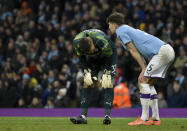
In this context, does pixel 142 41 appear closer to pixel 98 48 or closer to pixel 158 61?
pixel 158 61

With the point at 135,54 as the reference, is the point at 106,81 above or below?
below

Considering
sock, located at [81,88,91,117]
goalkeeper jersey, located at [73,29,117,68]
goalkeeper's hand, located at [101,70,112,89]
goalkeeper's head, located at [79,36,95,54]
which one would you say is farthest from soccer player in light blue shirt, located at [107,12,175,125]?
sock, located at [81,88,91,117]

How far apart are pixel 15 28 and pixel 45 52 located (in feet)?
10.9

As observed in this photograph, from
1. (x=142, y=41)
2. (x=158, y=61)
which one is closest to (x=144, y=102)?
(x=158, y=61)

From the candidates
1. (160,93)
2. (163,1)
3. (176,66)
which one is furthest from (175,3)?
(160,93)

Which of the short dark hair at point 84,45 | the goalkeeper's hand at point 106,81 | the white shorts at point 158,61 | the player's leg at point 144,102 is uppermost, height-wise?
the short dark hair at point 84,45

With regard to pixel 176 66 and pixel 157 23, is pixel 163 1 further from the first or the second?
pixel 176 66

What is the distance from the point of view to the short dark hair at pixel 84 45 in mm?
9438

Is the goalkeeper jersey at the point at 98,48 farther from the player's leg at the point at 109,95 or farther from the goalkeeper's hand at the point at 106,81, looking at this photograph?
the goalkeeper's hand at the point at 106,81

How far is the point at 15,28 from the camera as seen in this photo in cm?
2327

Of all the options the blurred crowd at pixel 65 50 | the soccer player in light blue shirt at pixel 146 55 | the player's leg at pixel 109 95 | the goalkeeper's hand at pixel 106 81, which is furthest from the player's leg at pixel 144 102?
the blurred crowd at pixel 65 50

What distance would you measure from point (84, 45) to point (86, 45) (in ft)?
0.13

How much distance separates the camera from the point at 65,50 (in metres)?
20.4

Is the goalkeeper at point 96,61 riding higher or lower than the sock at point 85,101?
higher
